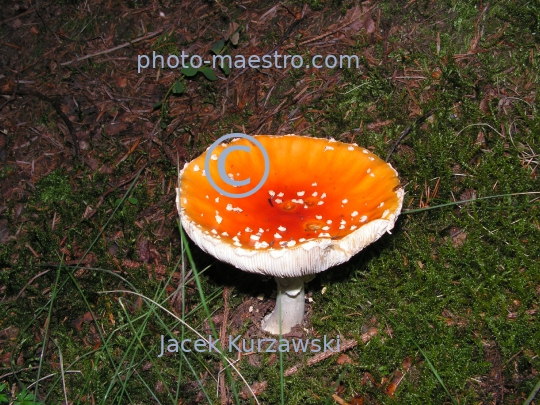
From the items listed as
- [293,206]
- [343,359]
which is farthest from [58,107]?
[343,359]

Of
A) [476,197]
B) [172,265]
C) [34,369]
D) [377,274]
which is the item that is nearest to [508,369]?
[377,274]

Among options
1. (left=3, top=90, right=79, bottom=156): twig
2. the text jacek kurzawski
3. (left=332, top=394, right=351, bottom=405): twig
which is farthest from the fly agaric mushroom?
(left=3, top=90, right=79, bottom=156): twig

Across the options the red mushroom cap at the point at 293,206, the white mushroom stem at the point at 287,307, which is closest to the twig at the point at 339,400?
the white mushroom stem at the point at 287,307

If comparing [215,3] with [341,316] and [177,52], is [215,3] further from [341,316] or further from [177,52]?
[341,316]

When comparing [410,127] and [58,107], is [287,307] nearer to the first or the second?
[410,127]
